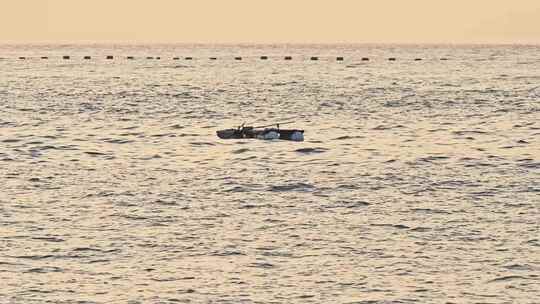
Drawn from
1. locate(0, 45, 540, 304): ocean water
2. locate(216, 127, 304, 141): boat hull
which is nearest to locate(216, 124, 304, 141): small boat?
locate(216, 127, 304, 141): boat hull

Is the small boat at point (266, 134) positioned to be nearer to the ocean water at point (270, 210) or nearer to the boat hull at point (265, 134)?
the boat hull at point (265, 134)

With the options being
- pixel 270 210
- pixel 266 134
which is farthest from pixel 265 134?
pixel 270 210

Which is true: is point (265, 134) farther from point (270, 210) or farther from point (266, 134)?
point (270, 210)

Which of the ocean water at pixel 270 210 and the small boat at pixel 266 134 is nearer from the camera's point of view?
the ocean water at pixel 270 210

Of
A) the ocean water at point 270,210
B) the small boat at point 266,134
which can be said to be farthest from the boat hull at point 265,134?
the ocean water at point 270,210

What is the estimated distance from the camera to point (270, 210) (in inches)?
1734

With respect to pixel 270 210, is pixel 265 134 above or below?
below

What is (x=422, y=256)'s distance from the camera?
35.8m

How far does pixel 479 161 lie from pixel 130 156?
55.4ft

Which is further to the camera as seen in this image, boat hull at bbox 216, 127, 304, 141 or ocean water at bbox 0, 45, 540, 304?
boat hull at bbox 216, 127, 304, 141

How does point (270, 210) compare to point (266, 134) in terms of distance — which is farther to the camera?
point (266, 134)

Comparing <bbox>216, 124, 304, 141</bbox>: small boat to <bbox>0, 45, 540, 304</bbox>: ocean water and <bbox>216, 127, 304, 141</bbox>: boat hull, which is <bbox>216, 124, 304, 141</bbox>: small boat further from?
<bbox>0, 45, 540, 304</bbox>: ocean water

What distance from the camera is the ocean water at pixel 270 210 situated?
32.4 metres

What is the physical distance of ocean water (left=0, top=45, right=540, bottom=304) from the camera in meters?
32.4
